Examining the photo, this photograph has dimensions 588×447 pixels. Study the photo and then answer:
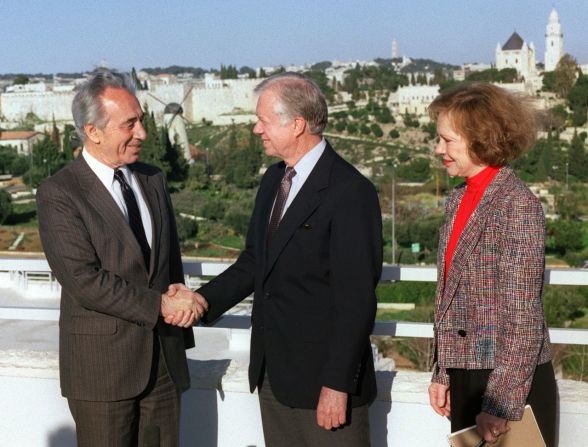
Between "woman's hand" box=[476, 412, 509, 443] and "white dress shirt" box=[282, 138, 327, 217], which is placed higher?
"white dress shirt" box=[282, 138, 327, 217]

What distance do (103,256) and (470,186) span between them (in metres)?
0.74

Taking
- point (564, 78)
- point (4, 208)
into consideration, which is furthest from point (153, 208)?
point (564, 78)

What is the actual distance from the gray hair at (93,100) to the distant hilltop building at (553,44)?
7566 cm

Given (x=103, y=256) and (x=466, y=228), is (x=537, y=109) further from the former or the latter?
(x=103, y=256)

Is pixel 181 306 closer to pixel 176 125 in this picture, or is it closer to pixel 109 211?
pixel 109 211

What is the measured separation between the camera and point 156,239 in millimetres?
1913

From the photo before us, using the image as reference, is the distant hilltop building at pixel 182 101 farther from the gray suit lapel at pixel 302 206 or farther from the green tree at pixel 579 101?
the gray suit lapel at pixel 302 206

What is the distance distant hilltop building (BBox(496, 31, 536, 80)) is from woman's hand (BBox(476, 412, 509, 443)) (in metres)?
73.7

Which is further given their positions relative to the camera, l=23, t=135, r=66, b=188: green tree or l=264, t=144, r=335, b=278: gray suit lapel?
l=23, t=135, r=66, b=188: green tree

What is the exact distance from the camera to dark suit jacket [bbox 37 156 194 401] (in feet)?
5.85

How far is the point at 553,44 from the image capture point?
7412 cm

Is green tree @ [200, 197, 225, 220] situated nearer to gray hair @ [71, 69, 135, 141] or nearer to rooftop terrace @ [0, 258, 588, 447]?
rooftop terrace @ [0, 258, 588, 447]

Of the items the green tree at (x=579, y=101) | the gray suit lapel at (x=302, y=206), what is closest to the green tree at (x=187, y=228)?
the gray suit lapel at (x=302, y=206)

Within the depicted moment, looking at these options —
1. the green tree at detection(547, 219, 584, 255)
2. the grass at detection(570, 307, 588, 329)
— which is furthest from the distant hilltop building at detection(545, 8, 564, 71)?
the grass at detection(570, 307, 588, 329)
